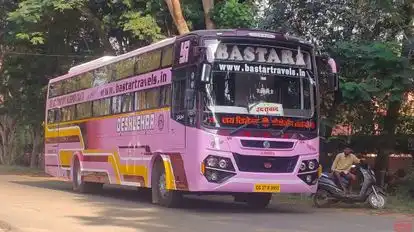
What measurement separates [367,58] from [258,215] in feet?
A: 20.7

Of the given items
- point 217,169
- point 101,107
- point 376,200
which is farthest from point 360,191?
point 101,107

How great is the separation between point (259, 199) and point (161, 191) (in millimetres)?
2527

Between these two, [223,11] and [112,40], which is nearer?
[223,11]

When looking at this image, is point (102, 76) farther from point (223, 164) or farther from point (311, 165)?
point (311, 165)

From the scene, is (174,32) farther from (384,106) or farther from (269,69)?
(269,69)

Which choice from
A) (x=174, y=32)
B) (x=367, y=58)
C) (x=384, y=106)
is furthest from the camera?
(x=174, y=32)

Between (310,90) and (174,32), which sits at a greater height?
(174,32)

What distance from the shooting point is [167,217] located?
42.1 feet

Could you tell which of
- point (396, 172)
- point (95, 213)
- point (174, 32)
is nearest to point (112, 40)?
point (174, 32)

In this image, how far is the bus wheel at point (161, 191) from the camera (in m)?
14.5

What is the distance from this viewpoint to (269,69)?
1353cm

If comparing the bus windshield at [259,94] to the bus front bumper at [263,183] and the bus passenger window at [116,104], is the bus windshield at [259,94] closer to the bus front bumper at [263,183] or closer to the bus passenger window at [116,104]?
the bus front bumper at [263,183]

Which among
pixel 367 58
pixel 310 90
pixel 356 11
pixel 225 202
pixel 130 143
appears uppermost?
pixel 356 11

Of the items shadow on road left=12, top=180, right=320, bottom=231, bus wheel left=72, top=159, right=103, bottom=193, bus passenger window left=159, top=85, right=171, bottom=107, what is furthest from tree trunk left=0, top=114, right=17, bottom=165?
bus passenger window left=159, top=85, right=171, bottom=107
